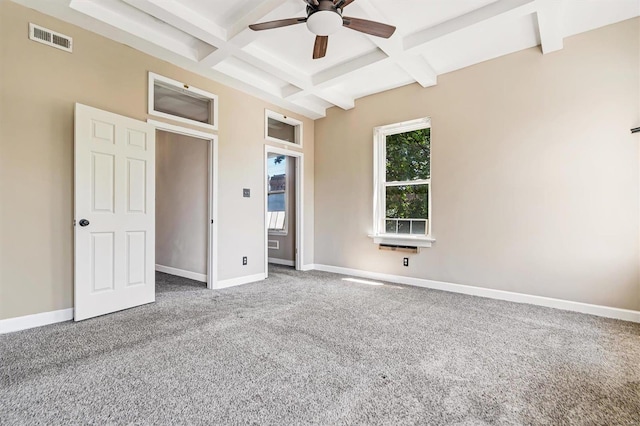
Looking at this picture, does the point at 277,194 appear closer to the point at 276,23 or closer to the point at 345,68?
the point at 345,68

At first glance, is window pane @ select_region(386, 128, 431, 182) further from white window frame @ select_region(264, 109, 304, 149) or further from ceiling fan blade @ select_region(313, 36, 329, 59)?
ceiling fan blade @ select_region(313, 36, 329, 59)

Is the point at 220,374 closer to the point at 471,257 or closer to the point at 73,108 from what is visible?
the point at 73,108

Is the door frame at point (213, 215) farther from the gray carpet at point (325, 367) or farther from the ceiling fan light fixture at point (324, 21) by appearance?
the ceiling fan light fixture at point (324, 21)

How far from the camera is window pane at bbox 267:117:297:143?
201 inches

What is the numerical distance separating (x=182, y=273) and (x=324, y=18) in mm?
4151

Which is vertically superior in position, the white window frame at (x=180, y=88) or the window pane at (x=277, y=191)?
the white window frame at (x=180, y=88)

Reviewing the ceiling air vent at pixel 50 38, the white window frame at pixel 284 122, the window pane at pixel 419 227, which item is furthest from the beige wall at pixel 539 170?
A: the ceiling air vent at pixel 50 38

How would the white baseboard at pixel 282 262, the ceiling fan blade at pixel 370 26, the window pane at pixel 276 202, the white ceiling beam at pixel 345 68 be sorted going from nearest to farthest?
the ceiling fan blade at pixel 370 26 < the white ceiling beam at pixel 345 68 < the white baseboard at pixel 282 262 < the window pane at pixel 276 202

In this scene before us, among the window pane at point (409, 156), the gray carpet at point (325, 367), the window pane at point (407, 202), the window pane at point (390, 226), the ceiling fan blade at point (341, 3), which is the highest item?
the ceiling fan blade at point (341, 3)

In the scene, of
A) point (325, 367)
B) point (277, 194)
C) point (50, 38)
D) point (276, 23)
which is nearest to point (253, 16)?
point (276, 23)

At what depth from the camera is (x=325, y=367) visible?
2.00 m

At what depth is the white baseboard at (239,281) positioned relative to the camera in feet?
13.6

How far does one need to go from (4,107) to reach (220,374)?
2847 millimetres

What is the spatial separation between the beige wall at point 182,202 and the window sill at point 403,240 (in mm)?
2565
